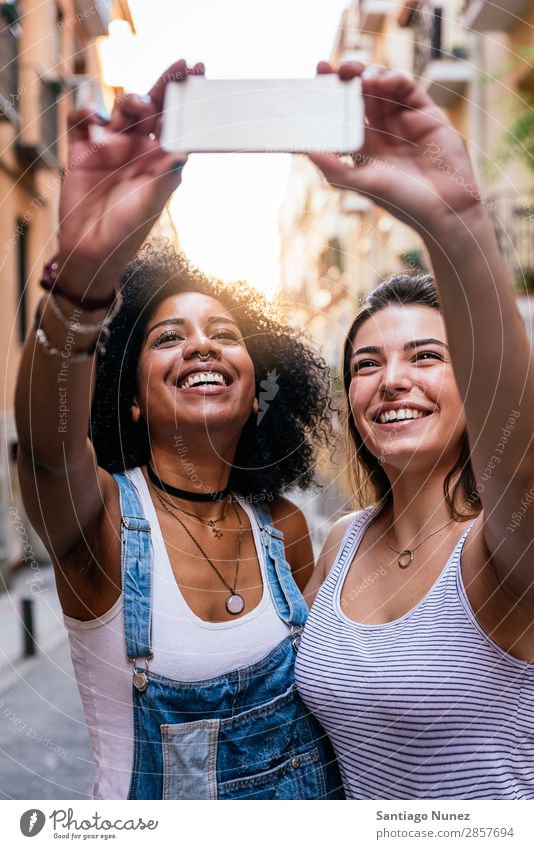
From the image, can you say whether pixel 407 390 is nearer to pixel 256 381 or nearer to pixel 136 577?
pixel 256 381

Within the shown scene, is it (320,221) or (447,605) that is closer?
(447,605)

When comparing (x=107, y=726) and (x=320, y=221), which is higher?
(x=320, y=221)

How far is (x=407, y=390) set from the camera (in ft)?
3.08

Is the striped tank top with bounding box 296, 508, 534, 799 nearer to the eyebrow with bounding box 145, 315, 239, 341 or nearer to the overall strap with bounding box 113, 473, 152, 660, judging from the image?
the overall strap with bounding box 113, 473, 152, 660

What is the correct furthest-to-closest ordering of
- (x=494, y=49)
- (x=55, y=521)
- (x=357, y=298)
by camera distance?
(x=494, y=49)
(x=357, y=298)
(x=55, y=521)

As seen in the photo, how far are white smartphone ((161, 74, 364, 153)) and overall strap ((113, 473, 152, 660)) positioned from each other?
0.38m

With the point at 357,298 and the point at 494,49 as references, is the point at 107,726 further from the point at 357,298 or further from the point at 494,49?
the point at 494,49

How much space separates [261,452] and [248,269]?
0.71 feet

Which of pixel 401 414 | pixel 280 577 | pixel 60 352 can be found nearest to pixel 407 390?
pixel 401 414

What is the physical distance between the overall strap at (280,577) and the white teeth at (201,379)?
0.17 metres

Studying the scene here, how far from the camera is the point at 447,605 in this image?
0.89 m

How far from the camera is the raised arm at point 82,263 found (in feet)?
2.43

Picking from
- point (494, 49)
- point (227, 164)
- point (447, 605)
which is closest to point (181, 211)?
point (227, 164)
